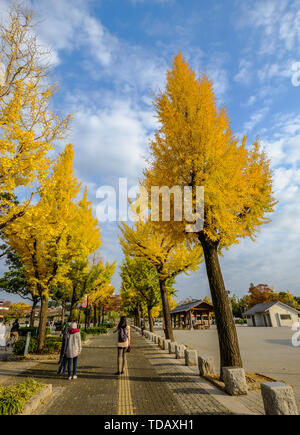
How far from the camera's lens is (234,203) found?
6.77 meters

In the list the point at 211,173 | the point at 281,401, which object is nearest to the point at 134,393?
the point at 281,401

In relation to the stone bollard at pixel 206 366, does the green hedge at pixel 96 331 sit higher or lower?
lower

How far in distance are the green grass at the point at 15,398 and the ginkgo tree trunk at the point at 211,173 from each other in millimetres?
4720

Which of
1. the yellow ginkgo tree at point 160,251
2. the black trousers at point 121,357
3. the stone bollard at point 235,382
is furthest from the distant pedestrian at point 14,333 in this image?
the stone bollard at point 235,382

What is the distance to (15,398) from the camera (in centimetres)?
425

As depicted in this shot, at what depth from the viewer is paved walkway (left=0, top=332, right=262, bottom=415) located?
4516 mm

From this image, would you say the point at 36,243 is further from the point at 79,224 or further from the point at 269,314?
the point at 269,314

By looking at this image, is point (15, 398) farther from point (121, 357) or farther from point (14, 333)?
point (14, 333)

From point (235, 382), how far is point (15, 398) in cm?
450

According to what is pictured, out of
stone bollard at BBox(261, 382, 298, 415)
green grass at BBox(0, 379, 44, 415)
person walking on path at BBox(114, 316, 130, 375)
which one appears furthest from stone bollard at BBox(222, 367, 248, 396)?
green grass at BBox(0, 379, 44, 415)

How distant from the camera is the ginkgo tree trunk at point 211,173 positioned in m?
6.57

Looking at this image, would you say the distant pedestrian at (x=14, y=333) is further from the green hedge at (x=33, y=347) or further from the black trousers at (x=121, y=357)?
the black trousers at (x=121, y=357)

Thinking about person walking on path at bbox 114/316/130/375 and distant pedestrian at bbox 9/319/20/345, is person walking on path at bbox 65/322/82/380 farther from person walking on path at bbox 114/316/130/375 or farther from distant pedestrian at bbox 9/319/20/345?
distant pedestrian at bbox 9/319/20/345
